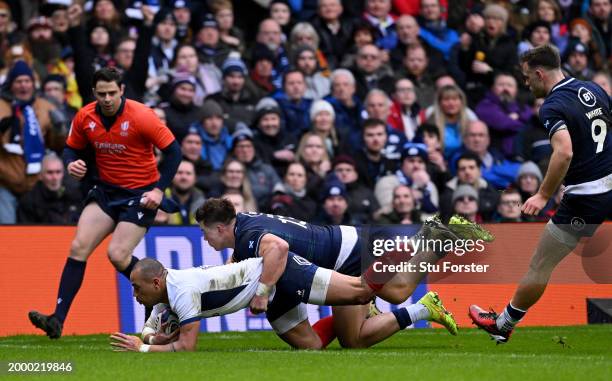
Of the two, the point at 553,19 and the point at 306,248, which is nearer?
the point at 306,248

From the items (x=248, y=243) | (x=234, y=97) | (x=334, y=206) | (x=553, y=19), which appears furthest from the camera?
(x=553, y=19)

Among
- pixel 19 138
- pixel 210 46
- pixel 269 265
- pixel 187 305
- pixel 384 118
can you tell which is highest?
pixel 210 46

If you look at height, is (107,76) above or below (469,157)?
above

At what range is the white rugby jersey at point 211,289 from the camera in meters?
10.4

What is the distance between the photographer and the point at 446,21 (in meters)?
20.3

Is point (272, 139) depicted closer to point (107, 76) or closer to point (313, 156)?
point (313, 156)

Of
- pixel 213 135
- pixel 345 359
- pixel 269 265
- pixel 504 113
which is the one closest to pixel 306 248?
pixel 269 265

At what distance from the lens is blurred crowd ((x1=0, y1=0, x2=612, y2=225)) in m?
15.9

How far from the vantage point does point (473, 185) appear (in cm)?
1717

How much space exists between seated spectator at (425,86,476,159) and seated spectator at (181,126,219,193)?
333cm

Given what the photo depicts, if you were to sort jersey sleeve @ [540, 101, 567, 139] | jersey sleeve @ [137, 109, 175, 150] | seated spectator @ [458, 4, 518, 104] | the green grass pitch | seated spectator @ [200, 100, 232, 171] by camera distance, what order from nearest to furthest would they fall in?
the green grass pitch, jersey sleeve @ [540, 101, 567, 139], jersey sleeve @ [137, 109, 175, 150], seated spectator @ [200, 100, 232, 171], seated spectator @ [458, 4, 518, 104]

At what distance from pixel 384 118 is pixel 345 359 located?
8212 mm

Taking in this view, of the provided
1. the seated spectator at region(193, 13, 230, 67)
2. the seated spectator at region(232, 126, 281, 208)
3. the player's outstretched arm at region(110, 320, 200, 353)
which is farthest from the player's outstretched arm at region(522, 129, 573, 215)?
the seated spectator at region(193, 13, 230, 67)

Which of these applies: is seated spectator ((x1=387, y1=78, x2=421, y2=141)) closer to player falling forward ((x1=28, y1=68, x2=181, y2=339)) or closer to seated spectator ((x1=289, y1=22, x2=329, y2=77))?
seated spectator ((x1=289, y1=22, x2=329, y2=77))
